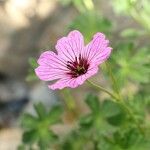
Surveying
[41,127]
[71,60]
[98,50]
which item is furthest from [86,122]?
[98,50]

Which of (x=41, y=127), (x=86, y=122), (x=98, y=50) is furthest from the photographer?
(x=41, y=127)

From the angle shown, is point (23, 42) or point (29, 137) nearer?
point (29, 137)

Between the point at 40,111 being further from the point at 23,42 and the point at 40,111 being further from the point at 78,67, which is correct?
the point at 23,42

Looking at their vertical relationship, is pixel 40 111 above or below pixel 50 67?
above

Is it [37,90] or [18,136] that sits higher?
[37,90]

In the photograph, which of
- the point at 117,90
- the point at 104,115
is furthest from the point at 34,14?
the point at 117,90

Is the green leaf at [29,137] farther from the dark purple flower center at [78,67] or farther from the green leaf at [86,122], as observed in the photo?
the dark purple flower center at [78,67]

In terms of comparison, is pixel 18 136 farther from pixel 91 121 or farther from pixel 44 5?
pixel 44 5
